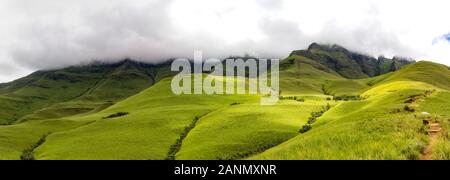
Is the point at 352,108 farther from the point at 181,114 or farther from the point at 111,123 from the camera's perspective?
the point at 111,123

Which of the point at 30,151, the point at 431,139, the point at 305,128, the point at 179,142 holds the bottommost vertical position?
the point at 30,151

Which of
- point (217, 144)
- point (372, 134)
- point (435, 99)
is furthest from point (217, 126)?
point (372, 134)

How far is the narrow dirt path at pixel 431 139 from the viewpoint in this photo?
28039 millimetres

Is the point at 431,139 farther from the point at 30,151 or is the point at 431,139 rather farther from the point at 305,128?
the point at 30,151

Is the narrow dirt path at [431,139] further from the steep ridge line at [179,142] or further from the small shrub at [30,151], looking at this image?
the small shrub at [30,151]

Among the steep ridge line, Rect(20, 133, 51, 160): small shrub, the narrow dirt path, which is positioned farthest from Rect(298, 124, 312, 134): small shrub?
Rect(20, 133, 51, 160): small shrub

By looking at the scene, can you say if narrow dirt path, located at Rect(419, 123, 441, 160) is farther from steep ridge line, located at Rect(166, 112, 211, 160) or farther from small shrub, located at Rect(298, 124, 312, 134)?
steep ridge line, located at Rect(166, 112, 211, 160)

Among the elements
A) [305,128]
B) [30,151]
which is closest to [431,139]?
[305,128]

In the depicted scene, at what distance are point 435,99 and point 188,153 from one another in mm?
45136

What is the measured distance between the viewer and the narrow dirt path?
92.0 feet

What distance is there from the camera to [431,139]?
111 feet

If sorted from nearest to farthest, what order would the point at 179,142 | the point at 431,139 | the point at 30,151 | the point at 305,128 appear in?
the point at 431,139 → the point at 305,128 → the point at 179,142 → the point at 30,151

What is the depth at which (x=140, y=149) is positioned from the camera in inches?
2837
